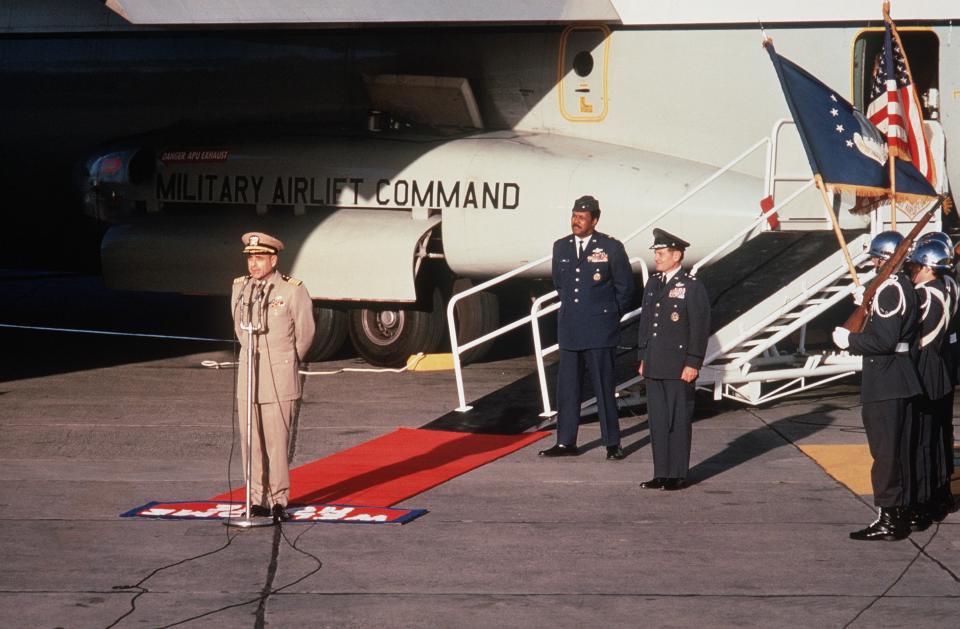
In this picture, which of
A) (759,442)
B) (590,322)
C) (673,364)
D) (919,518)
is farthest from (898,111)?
(919,518)

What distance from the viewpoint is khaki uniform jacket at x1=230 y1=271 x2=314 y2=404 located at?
8414 millimetres

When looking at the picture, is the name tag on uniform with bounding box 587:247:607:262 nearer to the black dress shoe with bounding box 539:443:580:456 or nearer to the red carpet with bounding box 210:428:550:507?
the black dress shoe with bounding box 539:443:580:456

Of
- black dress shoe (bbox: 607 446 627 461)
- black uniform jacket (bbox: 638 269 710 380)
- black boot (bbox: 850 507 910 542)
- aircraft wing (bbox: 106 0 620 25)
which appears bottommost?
black dress shoe (bbox: 607 446 627 461)

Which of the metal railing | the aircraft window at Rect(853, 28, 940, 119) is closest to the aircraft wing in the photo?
the metal railing

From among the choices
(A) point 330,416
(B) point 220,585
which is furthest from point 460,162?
(B) point 220,585

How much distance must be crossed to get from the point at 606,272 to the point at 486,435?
184cm

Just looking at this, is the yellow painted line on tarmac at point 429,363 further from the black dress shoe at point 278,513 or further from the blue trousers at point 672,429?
the black dress shoe at point 278,513

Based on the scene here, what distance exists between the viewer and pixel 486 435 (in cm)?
1177

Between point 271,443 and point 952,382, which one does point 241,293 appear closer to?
point 271,443

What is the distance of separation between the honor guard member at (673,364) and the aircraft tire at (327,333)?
6450mm

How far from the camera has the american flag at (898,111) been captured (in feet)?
34.6

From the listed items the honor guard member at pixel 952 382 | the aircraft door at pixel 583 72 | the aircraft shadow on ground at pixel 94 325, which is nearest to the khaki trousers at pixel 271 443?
the honor guard member at pixel 952 382

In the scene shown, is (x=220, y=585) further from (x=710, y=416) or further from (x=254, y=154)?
(x=254, y=154)

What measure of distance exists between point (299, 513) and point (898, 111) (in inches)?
224
